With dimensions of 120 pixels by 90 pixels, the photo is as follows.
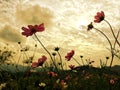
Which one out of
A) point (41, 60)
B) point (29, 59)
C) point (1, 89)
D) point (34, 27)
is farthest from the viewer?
point (29, 59)

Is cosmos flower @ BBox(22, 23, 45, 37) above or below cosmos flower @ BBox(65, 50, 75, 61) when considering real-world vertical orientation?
above

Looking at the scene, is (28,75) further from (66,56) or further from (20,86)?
(20,86)

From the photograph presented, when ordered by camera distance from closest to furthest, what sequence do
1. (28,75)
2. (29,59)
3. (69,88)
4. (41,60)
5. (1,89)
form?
(1,89) → (69,88) → (41,60) → (28,75) → (29,59)

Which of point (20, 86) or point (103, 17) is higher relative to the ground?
point (103, 17)

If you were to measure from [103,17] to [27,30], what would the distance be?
1412mm

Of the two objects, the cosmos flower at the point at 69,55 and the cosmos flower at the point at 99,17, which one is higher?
the cosmos flower at the point at 99,17

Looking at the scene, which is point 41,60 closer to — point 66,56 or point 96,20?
point 66,56

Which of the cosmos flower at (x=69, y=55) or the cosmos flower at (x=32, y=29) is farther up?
the cosmos flower at (x=32, y=29)

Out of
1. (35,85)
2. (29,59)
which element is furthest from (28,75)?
(35,85)

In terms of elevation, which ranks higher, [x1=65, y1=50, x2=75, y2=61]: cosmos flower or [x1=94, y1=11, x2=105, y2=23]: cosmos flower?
[x1=94, y1=11, x2=105, y2=23]: cosmos flower

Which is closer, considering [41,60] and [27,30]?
[27,30]

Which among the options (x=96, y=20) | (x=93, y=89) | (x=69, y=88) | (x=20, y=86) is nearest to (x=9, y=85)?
(x=20, y=86)

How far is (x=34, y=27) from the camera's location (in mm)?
6324

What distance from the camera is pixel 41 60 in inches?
272
